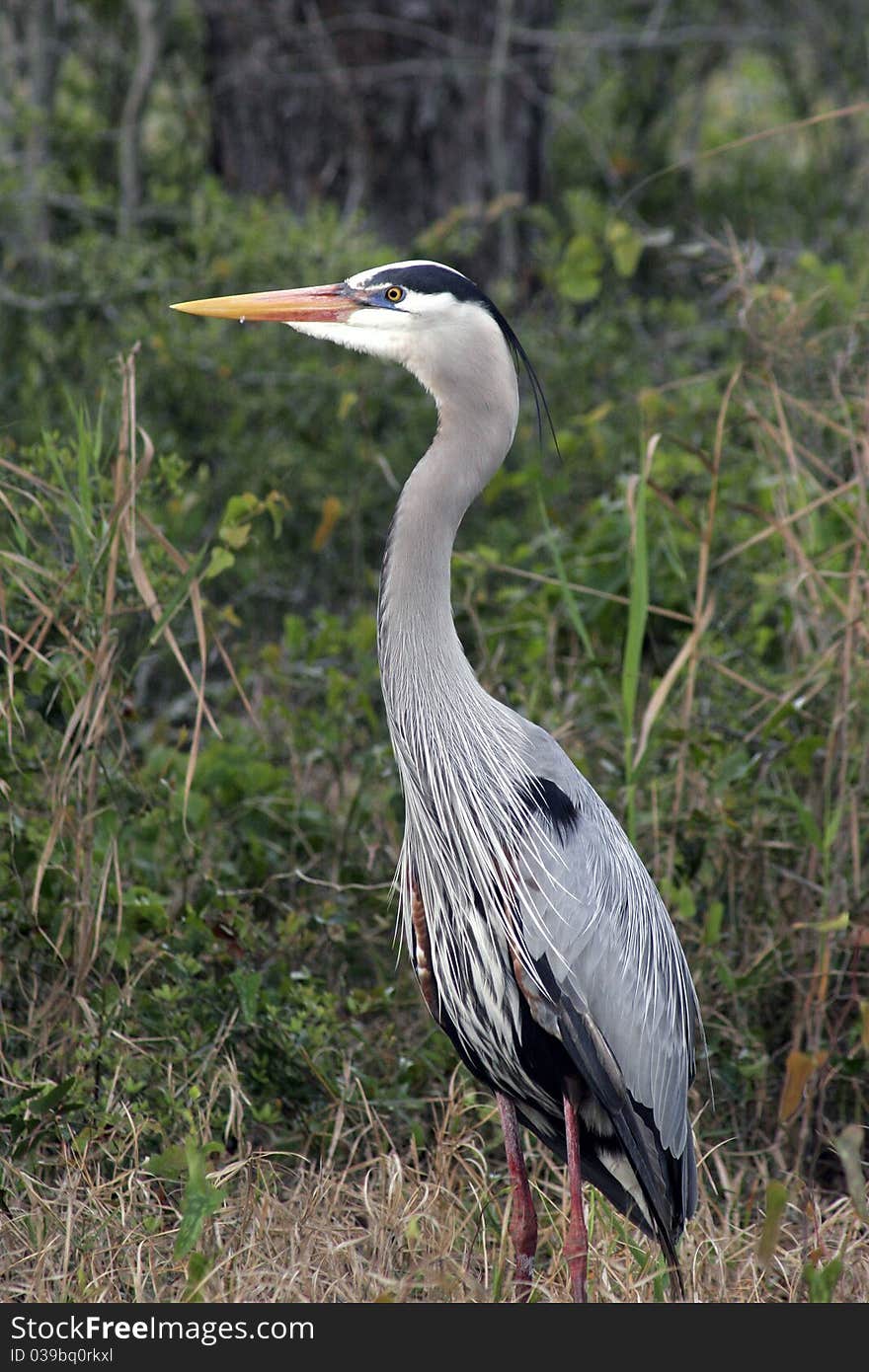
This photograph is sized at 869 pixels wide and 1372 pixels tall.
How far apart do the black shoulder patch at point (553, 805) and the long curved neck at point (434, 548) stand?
230mm

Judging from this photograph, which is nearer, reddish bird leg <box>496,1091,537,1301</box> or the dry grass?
the dry grass

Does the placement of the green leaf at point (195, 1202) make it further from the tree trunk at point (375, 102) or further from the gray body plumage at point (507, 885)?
the tree trunk at point (375, 102)

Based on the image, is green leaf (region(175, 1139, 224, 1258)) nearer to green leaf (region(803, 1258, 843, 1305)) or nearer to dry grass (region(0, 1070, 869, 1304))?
dry grass (region(0, 1070, 869, 1304))

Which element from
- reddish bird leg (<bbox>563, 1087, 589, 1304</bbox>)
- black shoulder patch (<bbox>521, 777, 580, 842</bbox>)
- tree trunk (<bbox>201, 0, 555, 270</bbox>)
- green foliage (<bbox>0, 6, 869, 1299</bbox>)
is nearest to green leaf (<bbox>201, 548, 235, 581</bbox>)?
green foliage (<bbox>0, 6, 869, 1299</bbox>)

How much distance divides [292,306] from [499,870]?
1.13m

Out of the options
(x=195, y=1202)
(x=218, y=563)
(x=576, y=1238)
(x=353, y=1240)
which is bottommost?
(x=353, y=1240)

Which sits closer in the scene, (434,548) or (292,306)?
(434,548)

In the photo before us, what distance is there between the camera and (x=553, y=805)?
9.69 ft

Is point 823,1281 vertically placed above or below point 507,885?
below

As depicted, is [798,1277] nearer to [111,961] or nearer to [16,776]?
[111,961]

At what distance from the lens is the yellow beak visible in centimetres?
302

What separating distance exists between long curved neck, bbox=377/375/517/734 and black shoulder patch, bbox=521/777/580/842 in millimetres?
230

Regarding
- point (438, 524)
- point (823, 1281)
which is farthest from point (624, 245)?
point (823, 1281)

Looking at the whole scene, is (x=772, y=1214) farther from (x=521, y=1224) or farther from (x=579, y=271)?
(x=579, y=271)
